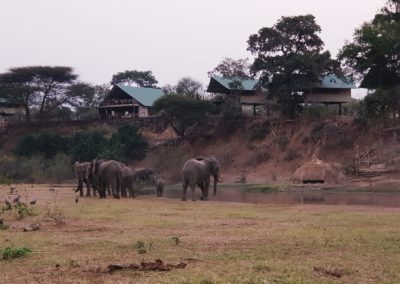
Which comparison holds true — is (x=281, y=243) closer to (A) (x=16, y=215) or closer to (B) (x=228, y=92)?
(A) (x=16, y=215)

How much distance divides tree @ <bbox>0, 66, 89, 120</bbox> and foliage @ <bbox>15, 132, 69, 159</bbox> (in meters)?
7.42

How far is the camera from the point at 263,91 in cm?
6506

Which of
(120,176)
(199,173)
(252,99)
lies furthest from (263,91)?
(120,176)

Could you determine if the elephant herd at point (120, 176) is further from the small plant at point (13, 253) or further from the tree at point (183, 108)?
the tree at point (183, 108)

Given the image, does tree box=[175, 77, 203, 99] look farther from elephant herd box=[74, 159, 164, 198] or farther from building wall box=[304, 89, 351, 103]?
elephant herd box=[74, 159, 164, 198]

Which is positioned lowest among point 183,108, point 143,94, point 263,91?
point 183,108

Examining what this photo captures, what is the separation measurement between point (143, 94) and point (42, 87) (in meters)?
13.0

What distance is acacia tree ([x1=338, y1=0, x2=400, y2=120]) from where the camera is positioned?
47.8 metres

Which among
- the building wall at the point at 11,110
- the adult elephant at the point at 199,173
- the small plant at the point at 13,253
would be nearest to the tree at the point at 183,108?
the adult elephant at the point at 199,173

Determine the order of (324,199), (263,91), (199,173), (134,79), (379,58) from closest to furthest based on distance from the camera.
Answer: (324,199) < (199,173) < (379,58) < (263,91) < (134,79)

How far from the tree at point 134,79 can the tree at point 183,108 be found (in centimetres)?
5037

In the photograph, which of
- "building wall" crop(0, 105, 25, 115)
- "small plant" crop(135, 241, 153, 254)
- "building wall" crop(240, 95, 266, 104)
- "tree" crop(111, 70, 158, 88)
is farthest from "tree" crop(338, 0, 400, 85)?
"tree" crop(111, 70, 158, 88)

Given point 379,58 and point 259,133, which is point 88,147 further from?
point 379,58

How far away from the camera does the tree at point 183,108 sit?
2376 inches
